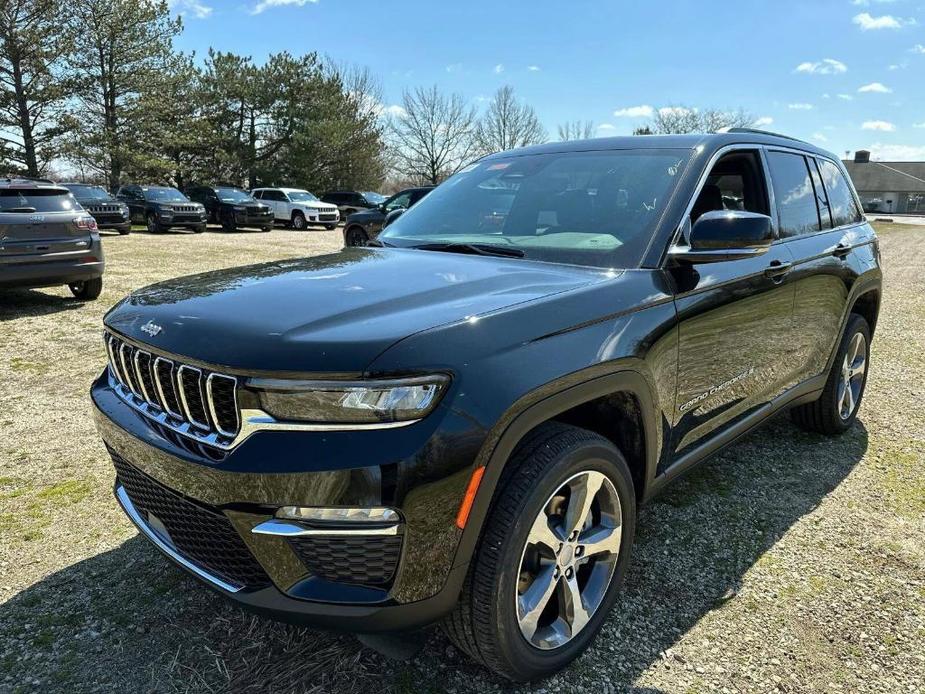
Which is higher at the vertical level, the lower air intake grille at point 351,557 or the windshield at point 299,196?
the windshield at point 299,196

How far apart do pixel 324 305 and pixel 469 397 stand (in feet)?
1.97

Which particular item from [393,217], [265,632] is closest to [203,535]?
[265,632]

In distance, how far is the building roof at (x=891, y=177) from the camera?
77562 millimetres

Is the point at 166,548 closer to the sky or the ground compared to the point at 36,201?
closer to the ground

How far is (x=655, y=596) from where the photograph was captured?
8.63 ft

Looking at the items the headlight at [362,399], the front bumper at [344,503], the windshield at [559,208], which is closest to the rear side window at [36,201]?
the windshield at [559,208]

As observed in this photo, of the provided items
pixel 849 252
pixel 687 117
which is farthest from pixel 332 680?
pixel 687 117

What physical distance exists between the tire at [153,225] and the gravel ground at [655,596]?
19.0 meters

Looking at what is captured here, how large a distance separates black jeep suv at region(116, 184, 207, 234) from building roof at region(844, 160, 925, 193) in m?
79.4

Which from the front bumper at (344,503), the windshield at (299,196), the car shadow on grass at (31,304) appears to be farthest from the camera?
the windshield at (299,196)

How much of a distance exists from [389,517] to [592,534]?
900 mm

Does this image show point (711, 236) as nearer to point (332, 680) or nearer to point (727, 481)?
point (727, 481)

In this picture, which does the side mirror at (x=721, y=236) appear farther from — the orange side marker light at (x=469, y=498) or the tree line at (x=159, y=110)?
the tree line at (x=159, y=110)

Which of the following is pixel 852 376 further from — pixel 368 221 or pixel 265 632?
pixel 368 221
